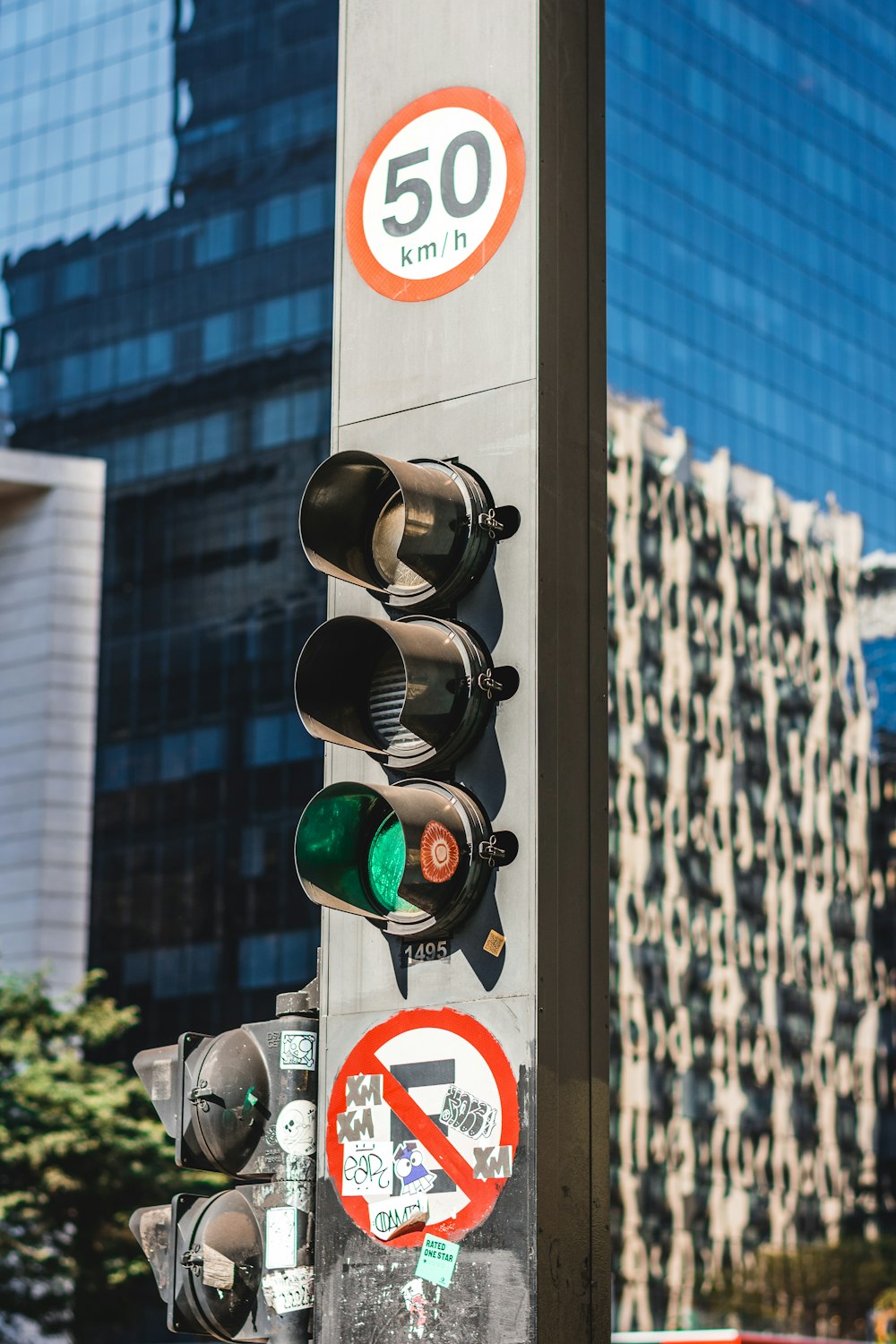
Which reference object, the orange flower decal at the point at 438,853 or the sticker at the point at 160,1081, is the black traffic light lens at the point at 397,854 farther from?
the sticker at the point at 160,1081

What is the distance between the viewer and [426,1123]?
16.9 ft

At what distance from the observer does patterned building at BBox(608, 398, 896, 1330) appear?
7056 cm

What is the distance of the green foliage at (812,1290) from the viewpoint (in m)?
71.6

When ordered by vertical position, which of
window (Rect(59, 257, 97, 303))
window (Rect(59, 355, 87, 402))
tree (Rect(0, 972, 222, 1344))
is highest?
window (Rect(59, 257, 97, 303))

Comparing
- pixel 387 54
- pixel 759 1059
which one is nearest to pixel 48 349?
pixel 759 1059

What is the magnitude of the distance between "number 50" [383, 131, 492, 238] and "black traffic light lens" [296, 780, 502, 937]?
1.69 m

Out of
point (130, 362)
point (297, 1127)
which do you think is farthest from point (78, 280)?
point (297, 1127)

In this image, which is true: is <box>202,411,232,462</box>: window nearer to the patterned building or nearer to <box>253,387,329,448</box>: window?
<box>253,387,329,448</box>: window

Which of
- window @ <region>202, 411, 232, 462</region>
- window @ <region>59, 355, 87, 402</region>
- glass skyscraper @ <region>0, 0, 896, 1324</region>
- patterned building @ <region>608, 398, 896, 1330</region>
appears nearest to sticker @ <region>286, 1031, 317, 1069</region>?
glass skyscraper @ <region>0, 0, 896, 1324</region>

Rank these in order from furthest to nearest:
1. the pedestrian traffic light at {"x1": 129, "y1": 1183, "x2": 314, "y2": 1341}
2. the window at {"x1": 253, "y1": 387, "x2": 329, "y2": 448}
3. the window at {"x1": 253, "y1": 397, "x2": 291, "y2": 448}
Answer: the window at {"x1": 253, "y1": 397, "x2": 291, "y2": 448}
the window at {"x1": 253, "y1": 387, "x2": 329, "y2": 448}
the pedestrian traffic light at {"x1": 129, "y1": 1183, "x2": 314, "y2": 1341}

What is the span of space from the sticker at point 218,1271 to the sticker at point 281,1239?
11 centimetres

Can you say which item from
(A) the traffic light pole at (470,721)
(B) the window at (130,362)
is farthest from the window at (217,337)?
(A) the traffic light pole at (470,721)

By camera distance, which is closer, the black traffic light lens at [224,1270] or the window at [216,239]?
the black traffic light lens at [224,1270]

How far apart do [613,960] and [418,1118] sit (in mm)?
64407
